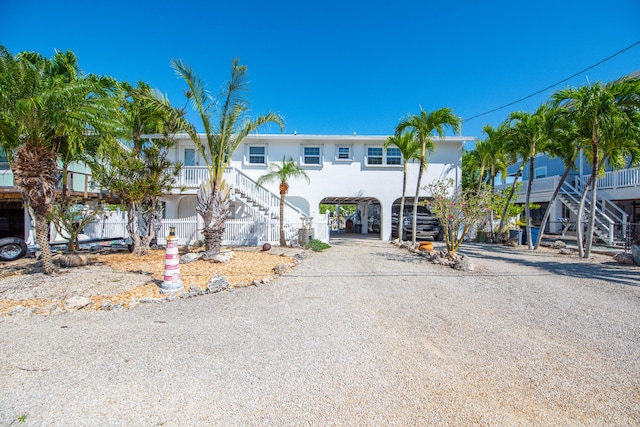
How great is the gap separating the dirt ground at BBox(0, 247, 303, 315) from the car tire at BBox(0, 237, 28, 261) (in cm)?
210

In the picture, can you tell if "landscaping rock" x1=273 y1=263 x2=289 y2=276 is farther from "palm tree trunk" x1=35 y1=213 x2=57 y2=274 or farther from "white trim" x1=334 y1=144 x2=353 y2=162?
"white trim" x1=334 y1=144 x2=353 y2=162

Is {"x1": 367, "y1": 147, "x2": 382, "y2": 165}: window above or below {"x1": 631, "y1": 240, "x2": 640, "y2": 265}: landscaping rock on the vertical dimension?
above

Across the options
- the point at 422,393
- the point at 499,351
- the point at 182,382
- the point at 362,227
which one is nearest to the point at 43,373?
the point at 182,382

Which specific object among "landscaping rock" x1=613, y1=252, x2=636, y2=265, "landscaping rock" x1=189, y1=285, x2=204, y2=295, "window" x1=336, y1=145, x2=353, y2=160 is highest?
"window" x1=336, y1=145, x2=353, y2=160

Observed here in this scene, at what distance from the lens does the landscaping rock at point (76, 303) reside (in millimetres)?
5078

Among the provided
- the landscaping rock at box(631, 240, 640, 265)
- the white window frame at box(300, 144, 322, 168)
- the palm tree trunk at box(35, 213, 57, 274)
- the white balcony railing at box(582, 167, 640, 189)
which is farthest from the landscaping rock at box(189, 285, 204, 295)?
the white balcony railing at box(582, 167, 640, 189)

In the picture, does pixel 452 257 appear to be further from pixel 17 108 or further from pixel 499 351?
pixel 17 108

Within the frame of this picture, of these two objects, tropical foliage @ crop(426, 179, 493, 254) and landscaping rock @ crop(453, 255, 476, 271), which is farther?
tropical foliage @ crop(426, 179, 493, 254)

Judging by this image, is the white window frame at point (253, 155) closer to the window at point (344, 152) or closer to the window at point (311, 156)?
the window at point (311, 156)

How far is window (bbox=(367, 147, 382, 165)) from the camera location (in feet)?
58.7

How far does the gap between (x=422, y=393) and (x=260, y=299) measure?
3.66m

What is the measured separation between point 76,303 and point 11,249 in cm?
869

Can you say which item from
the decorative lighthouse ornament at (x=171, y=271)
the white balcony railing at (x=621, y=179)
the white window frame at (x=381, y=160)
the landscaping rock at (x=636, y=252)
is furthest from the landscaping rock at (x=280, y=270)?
the white balcony railing at (x=621, y=179)

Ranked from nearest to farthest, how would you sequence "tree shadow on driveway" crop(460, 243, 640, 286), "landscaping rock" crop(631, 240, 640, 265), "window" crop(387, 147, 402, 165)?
1. "tree shadow on driveway" crop(460, 243, 640, 286)
2. "landscaping rock" crop(631, 240, 640, 265)
3. "window" crop(387, 147, 402, 165)
